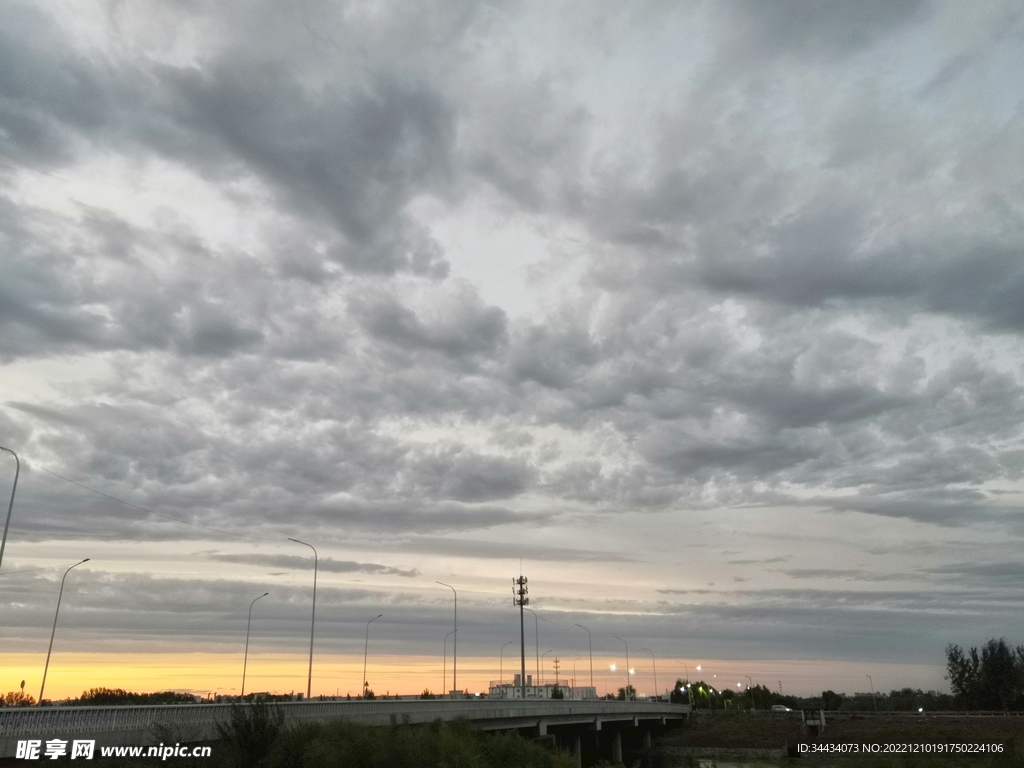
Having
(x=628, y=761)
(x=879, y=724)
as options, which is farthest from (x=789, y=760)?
(x=628, y=761)

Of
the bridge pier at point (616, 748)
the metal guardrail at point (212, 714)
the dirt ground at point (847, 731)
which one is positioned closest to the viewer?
the metal guardrail at point (212, 714)

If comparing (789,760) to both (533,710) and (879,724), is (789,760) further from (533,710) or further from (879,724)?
(533,710)

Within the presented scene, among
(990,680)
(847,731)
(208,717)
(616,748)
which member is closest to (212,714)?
(208,717)

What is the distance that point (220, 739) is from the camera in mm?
37906

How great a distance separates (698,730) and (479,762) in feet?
331

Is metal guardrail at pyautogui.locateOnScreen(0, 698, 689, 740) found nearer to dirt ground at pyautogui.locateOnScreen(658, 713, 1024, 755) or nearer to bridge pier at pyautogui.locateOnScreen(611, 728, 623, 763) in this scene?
bridge pier at pyautogui.locateOnScreen(611, 728, 623, 763)

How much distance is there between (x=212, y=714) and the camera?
128ft

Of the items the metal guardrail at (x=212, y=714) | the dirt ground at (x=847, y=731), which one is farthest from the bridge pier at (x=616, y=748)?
the metal guardrail at (x=212, y=714)

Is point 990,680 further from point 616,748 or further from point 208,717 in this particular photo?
point 208,717

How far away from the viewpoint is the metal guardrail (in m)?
29.2

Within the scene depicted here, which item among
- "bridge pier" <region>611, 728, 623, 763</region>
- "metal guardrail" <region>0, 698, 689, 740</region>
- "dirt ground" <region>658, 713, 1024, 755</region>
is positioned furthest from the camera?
"bridge pier" <region>611, 728, 623, 763</region>

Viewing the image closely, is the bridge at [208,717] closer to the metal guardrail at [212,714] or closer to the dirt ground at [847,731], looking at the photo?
the metal guardrail at [212,714]

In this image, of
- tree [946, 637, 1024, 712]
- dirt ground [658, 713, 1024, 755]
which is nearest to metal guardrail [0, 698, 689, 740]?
dirt ground [658, 713, 1024, 755]

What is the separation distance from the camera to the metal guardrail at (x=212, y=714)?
29234 mm
